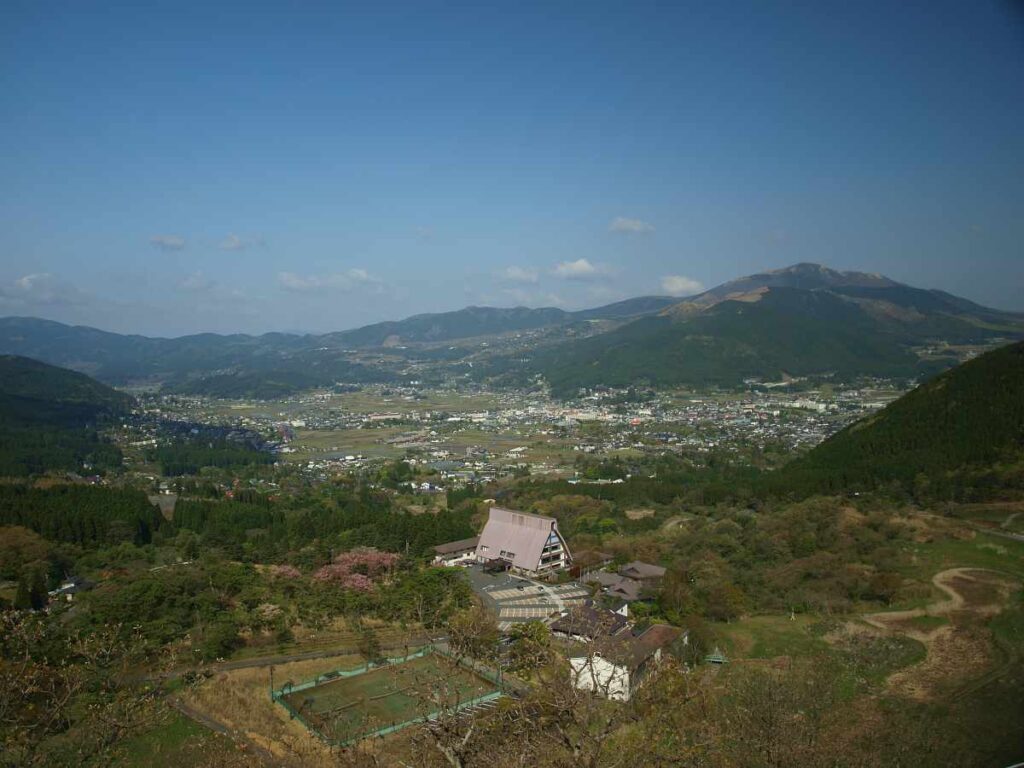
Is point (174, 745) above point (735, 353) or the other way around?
the other way around

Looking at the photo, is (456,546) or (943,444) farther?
(943,444)

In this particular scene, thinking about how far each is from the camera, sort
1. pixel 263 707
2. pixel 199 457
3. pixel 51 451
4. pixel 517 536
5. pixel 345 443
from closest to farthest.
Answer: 1. pixel 263 707
2. pixel 517 536
3. pixel 51 451
4. pixel 199 457
5. pixel 345 443

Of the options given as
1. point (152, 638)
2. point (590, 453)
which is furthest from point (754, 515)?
point (590, 453)

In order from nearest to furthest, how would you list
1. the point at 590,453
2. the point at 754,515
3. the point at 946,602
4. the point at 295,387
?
the point at 946,602, the point at 754,515, the point at 590,453, the point at 295,387

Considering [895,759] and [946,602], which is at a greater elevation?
[895,759]

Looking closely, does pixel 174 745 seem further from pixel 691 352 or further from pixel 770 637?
pixel 691 352

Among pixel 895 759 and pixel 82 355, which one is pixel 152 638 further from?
pixel 82 355

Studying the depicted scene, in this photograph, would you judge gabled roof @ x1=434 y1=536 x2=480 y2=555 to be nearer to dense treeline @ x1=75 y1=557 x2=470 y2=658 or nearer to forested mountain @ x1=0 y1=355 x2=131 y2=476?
dense treeline @ x1=75 y1=557 x2=470 y2=658

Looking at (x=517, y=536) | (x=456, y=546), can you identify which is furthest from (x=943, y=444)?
(x=456, y=546)
